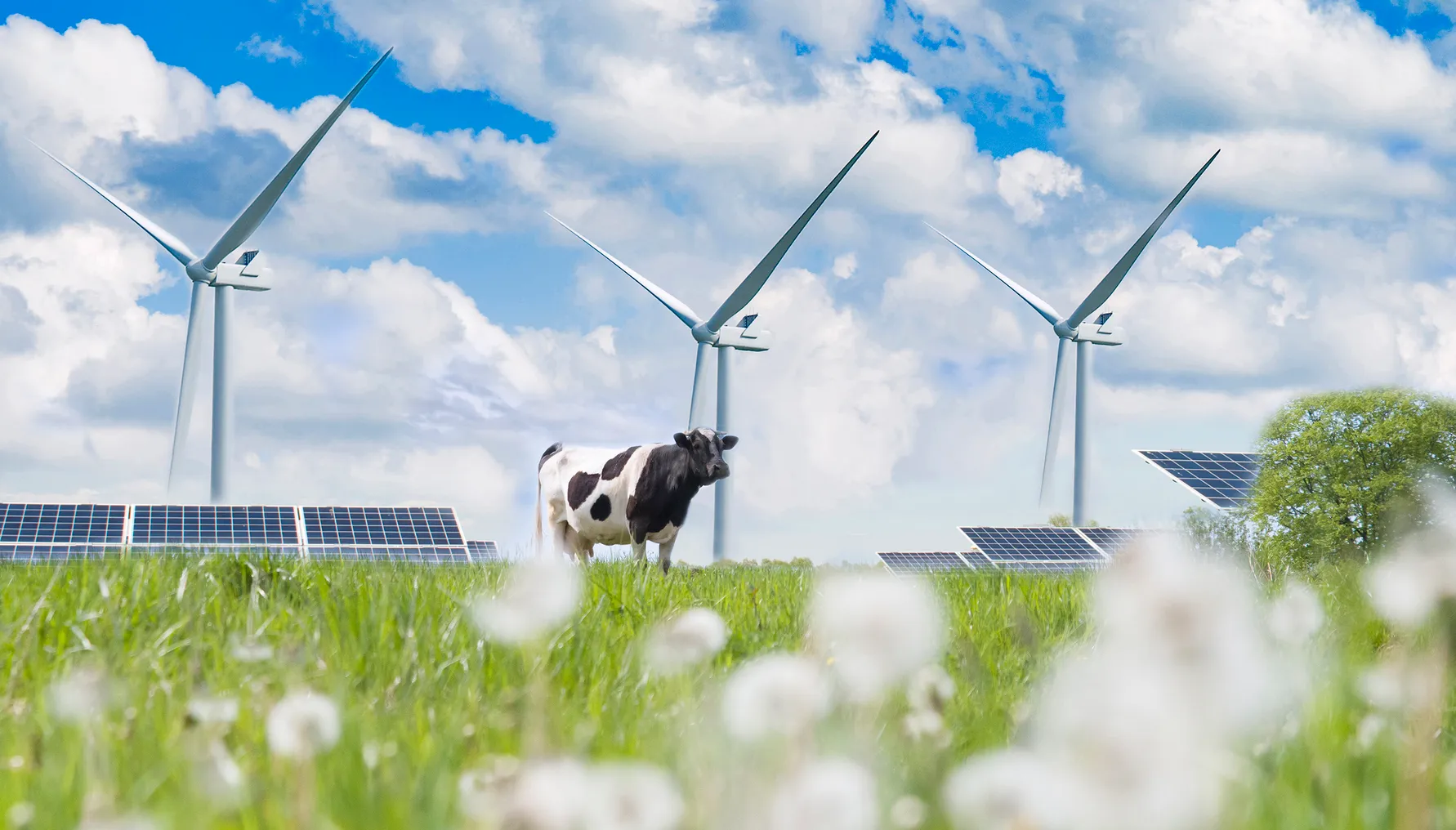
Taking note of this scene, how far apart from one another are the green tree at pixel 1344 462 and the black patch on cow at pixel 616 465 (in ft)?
36.1

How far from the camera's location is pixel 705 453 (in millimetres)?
13938

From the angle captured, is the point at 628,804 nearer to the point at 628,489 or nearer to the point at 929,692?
the point at 929,692

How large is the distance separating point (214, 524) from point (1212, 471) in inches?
981

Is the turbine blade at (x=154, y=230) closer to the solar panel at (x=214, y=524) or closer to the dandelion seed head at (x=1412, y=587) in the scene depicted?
the solar panel at (x=214, y=524)

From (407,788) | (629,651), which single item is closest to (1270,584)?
(629,651)

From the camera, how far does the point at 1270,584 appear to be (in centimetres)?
823

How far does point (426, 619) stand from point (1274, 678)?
12.5 feet

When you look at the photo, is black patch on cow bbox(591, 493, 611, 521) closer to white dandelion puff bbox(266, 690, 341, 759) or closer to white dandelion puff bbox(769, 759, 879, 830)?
white dandelion puff bbox(266, 690, 341, 759)

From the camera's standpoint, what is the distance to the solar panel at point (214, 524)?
87.9 ft

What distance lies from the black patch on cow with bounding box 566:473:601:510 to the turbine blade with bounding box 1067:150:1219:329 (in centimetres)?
2401

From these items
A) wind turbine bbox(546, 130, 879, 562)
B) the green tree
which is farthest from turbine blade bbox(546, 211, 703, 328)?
the green tree

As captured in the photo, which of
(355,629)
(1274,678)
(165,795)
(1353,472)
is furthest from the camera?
(1353,472)

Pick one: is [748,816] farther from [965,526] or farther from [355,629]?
[965,526]

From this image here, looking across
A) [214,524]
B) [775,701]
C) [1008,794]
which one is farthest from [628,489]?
[214,524]
